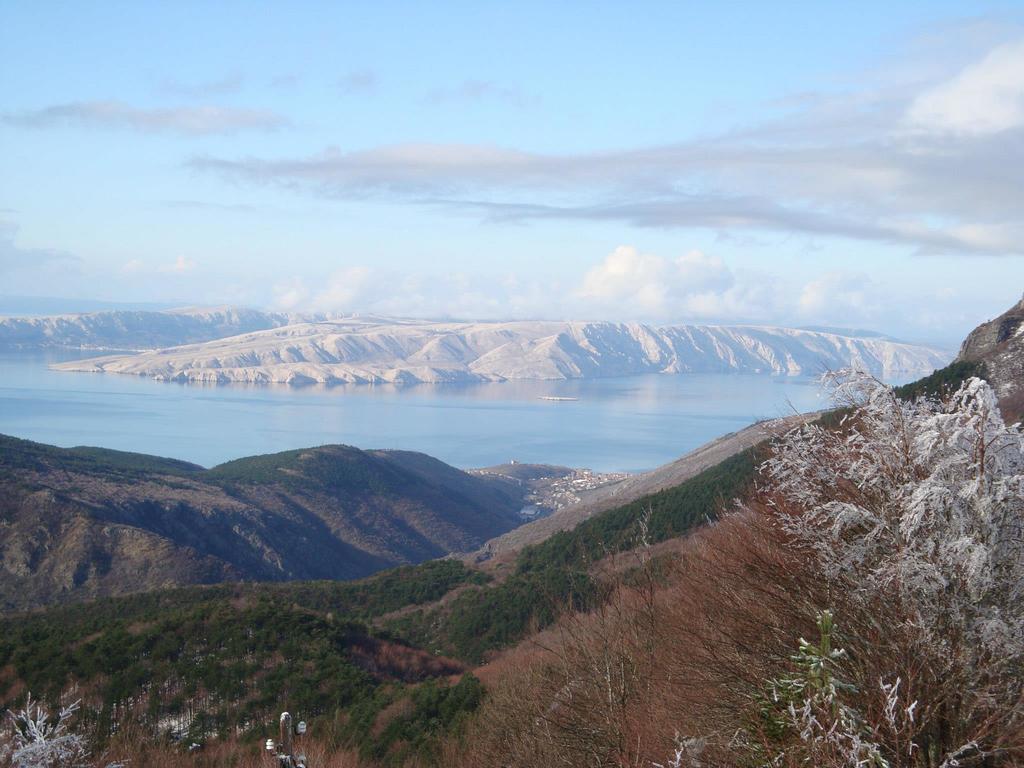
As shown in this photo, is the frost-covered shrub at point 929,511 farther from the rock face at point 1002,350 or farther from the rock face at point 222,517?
the rock face at point 222,517

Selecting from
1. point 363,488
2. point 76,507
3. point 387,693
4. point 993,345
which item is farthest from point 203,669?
point 363,488

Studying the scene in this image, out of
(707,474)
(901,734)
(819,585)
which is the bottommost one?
(707,474)

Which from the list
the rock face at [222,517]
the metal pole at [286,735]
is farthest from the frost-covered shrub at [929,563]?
the rock face at [222,517]

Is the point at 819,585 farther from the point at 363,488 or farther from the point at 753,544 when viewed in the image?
the point at 363,488

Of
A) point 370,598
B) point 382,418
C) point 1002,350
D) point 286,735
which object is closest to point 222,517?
point 370,598

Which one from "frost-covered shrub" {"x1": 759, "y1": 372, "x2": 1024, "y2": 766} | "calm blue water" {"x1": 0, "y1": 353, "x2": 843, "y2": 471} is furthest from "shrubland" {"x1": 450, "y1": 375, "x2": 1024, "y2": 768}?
"calm blue water" {"x1": 0, "y1": 353, "x2": 843, "y2": 471}

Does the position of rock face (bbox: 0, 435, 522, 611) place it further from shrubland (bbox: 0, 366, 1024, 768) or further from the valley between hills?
shrubland (bbox: 0, 366, 1024, 768)
